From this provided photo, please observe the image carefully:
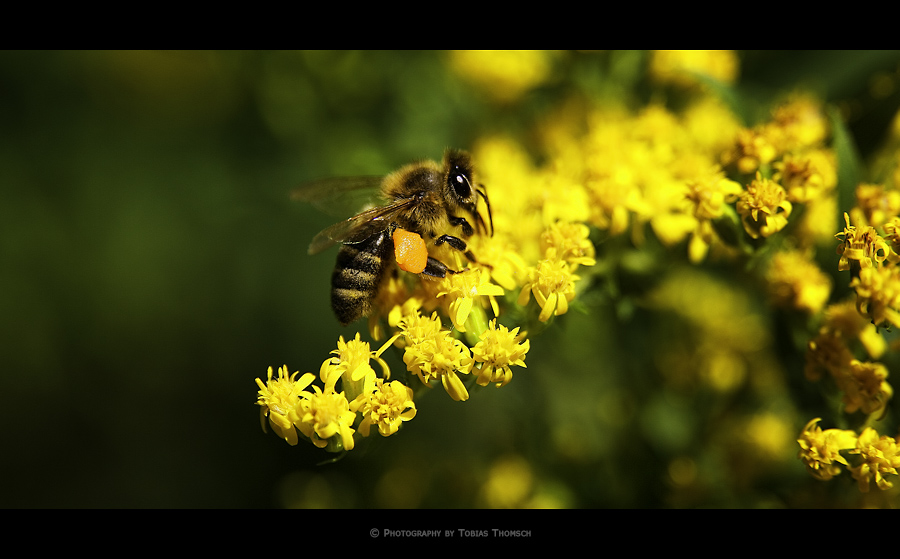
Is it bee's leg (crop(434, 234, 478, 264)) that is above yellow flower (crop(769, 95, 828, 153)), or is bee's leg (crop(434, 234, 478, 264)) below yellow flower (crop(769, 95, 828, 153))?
below

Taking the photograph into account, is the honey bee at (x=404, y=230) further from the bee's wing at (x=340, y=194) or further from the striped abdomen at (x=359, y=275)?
the bee's wing at (x=340, y=194)

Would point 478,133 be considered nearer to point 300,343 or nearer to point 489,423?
point 300,343

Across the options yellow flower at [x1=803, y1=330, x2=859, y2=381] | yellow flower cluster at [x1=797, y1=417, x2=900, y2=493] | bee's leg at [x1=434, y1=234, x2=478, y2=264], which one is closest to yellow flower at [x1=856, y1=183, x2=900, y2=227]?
yellow flower at [x1=803, y1=330, x2=859, y2=381]

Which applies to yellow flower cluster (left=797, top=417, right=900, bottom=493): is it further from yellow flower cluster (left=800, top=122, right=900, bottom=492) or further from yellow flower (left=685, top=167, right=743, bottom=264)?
yellow flower (left=685, top=167, right=743, bottom=264)

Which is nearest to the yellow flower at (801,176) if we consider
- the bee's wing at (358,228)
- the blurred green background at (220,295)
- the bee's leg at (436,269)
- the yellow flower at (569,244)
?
the yellow flower at (569,244)

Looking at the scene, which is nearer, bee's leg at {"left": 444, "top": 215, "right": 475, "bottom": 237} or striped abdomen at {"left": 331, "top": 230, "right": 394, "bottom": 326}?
striped abdomen at {"left": 331, "top": 230, "right": 394, "bottom": 326}
